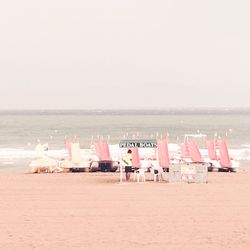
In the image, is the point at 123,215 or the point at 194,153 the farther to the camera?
the point at 194,153

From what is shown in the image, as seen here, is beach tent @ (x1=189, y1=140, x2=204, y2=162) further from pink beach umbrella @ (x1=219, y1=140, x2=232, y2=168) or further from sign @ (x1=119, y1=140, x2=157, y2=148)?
sign @ (x1=119, y1=140, x2=157, y2=148)

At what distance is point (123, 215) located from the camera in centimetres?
1211

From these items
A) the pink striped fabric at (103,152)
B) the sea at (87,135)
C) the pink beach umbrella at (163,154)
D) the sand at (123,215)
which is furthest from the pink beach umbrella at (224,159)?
the sea at (87,135)

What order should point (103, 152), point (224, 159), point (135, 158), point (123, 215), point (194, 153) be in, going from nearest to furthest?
point (123, 215), point (135, 158), point (224, 159), point (194, 153), point (103, 152)

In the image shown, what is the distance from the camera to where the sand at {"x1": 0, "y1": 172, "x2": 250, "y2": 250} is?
9953 millimetres

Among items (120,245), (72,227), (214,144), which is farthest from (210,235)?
(214,144)

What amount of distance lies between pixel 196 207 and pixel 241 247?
350 cm

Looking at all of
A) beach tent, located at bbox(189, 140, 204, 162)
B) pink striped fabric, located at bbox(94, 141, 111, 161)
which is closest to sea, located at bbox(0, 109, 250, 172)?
pink striped fabric, located at bbox(94, 141, 111, 161)

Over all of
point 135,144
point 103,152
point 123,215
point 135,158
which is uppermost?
point 103,152

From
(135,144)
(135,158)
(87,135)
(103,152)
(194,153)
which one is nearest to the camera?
(135,144)

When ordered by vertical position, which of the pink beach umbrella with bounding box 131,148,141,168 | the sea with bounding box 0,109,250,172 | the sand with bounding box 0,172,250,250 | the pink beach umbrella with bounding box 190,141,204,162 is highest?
the sea with bounding box 0,109,250,172

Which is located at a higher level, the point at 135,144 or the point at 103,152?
the point at 103,152

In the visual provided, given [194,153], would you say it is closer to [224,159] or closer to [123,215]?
[224,159]

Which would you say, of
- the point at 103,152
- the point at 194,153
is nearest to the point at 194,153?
the point at 194,153
